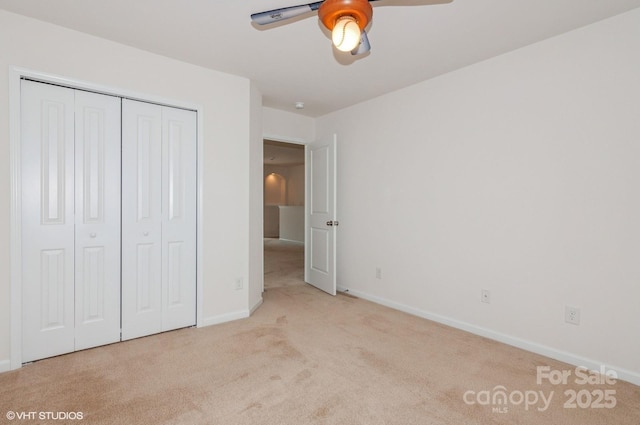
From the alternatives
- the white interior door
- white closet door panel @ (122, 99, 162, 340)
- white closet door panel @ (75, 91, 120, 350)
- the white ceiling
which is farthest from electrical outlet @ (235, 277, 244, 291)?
the white ceiling

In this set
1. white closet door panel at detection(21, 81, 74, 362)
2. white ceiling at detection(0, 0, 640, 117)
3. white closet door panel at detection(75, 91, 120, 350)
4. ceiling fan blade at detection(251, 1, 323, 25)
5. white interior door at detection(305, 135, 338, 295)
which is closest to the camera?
ceiling fan blade at detection(251, 1, 323, 25)

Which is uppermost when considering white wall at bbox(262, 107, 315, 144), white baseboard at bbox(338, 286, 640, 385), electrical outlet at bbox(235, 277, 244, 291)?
white wall at bbox(262, 107, 315, 144)

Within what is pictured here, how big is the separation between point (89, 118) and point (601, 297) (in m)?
4.20

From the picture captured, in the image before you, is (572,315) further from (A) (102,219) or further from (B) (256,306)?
(A) (102,219)

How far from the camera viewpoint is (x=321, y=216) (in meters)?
4.62

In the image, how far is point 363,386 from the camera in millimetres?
2135

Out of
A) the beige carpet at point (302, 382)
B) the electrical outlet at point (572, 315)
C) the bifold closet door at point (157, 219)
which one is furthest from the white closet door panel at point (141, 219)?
the electrical outlet at point (572, 315)

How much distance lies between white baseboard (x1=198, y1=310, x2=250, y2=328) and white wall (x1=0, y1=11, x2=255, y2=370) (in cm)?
1

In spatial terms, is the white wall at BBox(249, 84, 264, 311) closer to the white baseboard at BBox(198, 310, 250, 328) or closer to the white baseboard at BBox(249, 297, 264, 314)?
the white baseboard at BBox(249, 297, 264, 314)

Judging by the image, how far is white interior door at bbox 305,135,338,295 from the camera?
14.2 ft

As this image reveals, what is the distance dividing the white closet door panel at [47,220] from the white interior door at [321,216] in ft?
9.14

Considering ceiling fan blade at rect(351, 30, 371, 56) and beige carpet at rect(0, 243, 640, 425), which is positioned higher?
ceiling fan blade at rect(351, 30, 371, 56)

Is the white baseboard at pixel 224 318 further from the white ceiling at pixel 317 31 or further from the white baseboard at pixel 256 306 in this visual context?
the white ceiling at pixel 317 31

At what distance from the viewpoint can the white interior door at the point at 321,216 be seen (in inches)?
171
